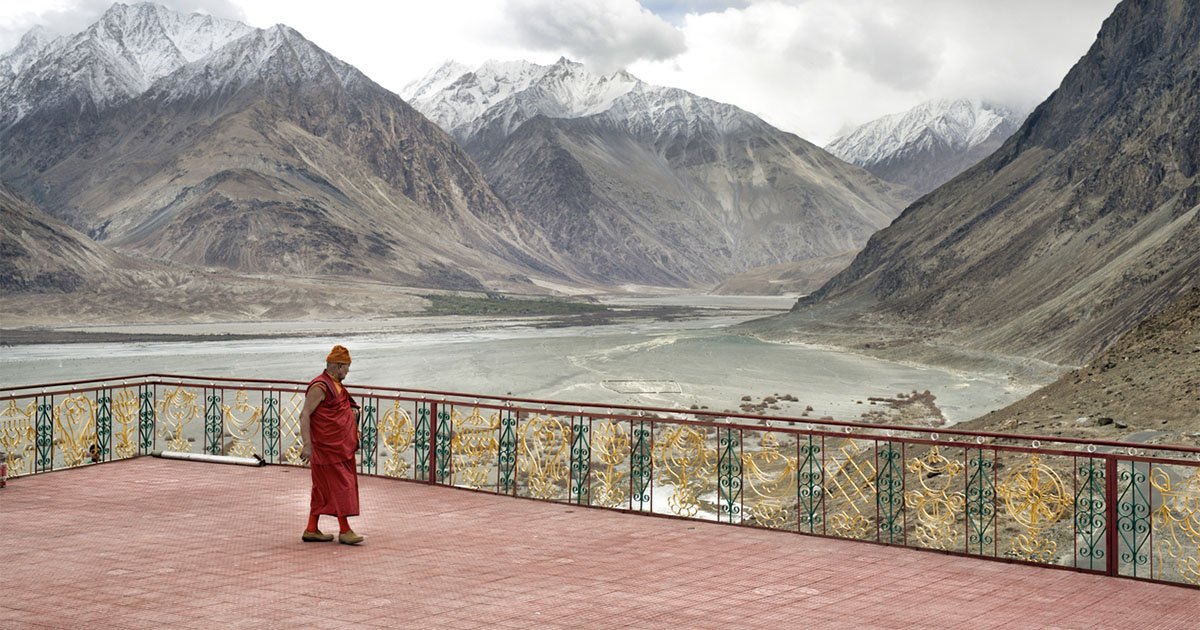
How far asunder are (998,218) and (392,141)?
115 m

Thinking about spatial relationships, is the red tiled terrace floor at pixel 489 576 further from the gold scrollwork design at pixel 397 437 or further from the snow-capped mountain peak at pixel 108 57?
the snow-capped mountain peak at pixel 108 57

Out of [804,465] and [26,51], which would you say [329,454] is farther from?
[26,51]

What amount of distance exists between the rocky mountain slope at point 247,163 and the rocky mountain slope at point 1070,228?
63943mm

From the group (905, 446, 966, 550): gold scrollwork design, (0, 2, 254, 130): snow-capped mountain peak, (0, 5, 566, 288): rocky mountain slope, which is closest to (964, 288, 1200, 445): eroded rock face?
(905, 446, 966, 550): gold scrollwork design

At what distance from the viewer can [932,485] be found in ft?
48.1

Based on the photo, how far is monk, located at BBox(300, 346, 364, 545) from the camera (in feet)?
25.0

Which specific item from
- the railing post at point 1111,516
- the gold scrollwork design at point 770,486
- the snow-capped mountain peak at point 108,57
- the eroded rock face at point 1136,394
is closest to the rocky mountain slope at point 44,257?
the snow-capped mountain peak at point 108,57

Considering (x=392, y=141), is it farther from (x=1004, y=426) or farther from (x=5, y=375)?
(x=1004, y=426)

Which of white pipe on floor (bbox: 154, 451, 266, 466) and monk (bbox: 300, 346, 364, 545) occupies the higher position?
monk (bbox: 300, 346, 364, 545)

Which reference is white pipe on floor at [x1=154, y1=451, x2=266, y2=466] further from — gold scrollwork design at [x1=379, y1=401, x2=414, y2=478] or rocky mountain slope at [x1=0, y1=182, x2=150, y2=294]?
rocky mountain slope at [x1=0, y1=182, x2=150, y2=294]

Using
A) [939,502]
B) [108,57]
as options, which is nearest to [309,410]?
[939,502]

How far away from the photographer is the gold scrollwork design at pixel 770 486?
9305mm

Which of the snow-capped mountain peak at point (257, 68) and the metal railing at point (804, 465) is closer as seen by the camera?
the metal railing at point (804, 465)

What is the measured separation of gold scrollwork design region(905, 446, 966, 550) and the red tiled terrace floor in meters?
1.41
